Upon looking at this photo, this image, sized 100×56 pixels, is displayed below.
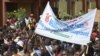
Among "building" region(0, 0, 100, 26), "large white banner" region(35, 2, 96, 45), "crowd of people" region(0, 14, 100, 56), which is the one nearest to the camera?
"large white banner" region(35, 2, 96, 45)

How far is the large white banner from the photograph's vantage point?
9.63 meters

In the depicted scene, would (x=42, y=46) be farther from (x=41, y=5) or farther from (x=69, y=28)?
(x=41, y=5)

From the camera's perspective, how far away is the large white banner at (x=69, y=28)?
963 centimetres

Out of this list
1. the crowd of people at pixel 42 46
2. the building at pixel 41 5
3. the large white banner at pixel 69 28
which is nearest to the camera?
the large white banner at pixel 69 28

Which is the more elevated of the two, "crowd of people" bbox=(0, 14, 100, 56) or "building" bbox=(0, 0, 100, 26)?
"building" bbox=(0, 0, 100, 26)

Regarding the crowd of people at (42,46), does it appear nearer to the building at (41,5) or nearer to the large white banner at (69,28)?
the large white banner at (69,28)

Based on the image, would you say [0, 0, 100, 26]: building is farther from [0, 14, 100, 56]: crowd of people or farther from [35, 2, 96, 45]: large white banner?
[35, 2, 96, 45]: large white banner

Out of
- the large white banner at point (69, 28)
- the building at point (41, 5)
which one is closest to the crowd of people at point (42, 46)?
the large white banner at point (69, 28)

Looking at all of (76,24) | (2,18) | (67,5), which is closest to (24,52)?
(76,24)

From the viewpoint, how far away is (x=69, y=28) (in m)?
10.2

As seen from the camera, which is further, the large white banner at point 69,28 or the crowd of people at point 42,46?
the crowd of people at point 42,46

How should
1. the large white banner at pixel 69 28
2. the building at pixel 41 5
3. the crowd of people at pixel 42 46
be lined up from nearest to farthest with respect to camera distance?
the large white banner at pixel 69 28
the crowd of people at pixel 42 46
the building at pixel 41 5

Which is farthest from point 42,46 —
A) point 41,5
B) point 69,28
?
point 41,5

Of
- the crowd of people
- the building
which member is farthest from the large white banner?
the building
